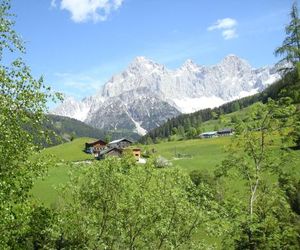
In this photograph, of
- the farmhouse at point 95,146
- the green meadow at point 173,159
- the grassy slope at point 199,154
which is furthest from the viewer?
the farmhouse at point 95,146

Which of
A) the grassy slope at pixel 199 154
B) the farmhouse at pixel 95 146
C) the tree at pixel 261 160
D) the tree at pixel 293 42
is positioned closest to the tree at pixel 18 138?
the tree at pixel 261 160

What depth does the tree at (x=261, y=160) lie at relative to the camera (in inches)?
1104

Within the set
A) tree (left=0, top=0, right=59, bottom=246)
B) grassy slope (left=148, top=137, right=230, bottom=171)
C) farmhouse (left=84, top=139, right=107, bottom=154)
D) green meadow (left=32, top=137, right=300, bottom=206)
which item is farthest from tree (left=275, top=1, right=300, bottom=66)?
farmhouse (left=84, top=139, right=107, bottom=154)

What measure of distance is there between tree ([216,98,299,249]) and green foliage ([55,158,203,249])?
5701mm

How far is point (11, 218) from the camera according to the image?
616 inches

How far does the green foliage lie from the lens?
2270cm

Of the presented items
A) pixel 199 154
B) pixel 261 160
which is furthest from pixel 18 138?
pixel 199 154

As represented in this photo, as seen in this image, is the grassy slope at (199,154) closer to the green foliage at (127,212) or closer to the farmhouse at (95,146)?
the farmhouse at (95,146)

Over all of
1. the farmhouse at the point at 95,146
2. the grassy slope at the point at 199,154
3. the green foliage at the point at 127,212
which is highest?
the farmhouse at the point at 95,146

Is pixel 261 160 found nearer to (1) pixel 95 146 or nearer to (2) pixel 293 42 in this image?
(2) pixel 293 42

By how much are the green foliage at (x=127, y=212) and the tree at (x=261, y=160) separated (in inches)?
224

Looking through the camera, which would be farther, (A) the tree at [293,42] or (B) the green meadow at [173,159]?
(B) the green meadow at [173,159]

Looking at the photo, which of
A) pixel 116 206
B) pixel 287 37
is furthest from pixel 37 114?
pixel 287 37

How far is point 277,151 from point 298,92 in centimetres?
1023
